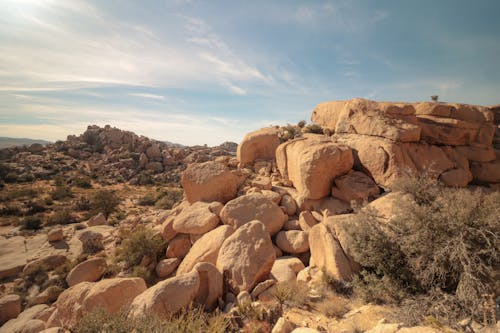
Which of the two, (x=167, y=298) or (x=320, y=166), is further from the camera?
(x=320, y=166)

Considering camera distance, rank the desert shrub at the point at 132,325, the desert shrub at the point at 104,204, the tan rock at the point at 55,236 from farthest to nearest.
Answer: the desert shrub at the point at 104,204 < the tan rock at the point at 55,236 < the desert shrub at the point at 132,325

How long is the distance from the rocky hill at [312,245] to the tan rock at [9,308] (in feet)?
0.10

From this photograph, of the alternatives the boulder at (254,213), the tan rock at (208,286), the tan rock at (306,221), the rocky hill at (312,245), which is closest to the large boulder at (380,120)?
the rocky hill at (312,245)

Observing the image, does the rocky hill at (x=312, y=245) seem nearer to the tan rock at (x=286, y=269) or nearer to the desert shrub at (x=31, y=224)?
the tan rock at (x=286, y=269)

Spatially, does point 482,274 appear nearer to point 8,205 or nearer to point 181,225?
point 181,225

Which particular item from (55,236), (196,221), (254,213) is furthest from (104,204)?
(254,213)

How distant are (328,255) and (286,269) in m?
1.21

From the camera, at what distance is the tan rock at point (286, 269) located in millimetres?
5096

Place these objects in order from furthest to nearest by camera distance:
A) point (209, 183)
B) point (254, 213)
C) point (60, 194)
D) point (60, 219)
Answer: point (60, 194) < point (60, 219) < point (209, 183) < point (254, 213)

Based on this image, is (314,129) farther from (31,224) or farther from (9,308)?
(31,224)

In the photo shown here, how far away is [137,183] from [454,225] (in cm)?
3321

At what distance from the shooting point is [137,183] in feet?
99.3

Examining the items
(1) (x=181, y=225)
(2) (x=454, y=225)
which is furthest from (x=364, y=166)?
(1) (x=181, y=225)

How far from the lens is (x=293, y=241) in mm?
6203
